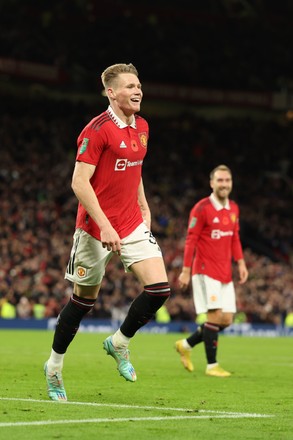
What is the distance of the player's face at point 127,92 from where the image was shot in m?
8.14

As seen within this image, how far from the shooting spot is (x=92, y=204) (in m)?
7.71

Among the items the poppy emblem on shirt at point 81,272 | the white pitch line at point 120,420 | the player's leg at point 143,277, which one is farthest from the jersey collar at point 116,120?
the white pitch line at point 120,420

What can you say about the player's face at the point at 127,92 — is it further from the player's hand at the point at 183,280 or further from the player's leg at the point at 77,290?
the player's hand at the point at 183,280

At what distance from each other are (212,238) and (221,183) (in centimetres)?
76

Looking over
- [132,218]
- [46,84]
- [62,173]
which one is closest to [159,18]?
[46,84]

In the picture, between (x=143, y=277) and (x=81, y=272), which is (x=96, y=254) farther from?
(x=143, y=277)

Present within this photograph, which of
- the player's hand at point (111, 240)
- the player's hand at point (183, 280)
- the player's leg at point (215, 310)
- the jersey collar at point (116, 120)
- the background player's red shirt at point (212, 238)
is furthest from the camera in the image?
the background player's red shirt at point (212, 238)

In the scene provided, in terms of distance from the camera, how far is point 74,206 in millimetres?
32938

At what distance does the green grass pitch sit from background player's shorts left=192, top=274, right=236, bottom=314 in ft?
2.92

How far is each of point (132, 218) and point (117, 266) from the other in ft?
72.9

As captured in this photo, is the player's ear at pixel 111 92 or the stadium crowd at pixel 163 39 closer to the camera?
the player's ear at pixel 111 92

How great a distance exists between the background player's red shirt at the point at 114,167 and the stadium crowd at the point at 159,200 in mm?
19251

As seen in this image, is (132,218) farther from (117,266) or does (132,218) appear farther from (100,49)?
(100,49)

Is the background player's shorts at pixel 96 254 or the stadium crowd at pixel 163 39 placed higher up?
the stadium crowd at pixel 163 39
